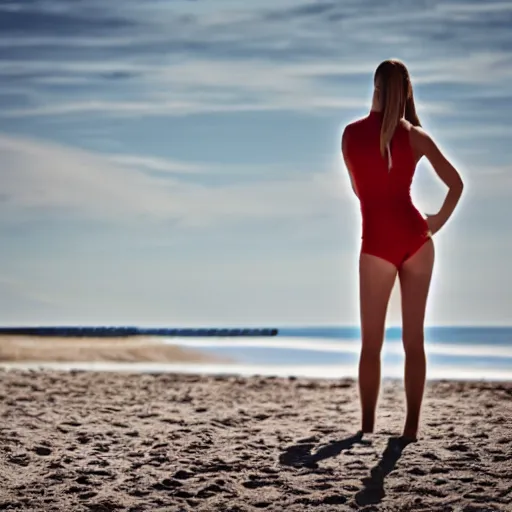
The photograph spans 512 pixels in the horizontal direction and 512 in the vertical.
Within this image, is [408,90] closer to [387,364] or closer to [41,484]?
[41,484]

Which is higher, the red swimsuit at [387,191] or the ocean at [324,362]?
the red swimsuit at [387,191]

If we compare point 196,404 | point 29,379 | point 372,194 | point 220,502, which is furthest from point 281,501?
point 29,379

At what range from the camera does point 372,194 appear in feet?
17.2

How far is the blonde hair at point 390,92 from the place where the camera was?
5.12m

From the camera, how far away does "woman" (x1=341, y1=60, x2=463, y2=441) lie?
203 inches

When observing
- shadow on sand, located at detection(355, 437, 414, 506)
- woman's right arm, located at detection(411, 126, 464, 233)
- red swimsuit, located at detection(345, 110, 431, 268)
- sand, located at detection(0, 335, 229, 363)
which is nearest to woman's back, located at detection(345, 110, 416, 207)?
red swimsuit, located at detection(345, 110, 431, 268)

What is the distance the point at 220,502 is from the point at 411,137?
2.34 m

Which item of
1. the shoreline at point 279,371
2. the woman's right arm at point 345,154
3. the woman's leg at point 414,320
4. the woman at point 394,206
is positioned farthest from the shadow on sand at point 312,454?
the shoreline at point 279,371

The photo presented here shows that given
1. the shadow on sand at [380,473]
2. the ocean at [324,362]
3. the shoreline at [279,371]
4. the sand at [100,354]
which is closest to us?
the shadow on sand at [380,473]

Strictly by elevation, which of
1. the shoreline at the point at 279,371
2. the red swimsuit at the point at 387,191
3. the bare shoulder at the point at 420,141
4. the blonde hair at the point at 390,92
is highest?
the blonde hair at the point at 390,92

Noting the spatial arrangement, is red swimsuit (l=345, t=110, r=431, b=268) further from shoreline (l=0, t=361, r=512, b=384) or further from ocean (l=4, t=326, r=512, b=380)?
ocean (l=4, t=326, r=512, b=380)

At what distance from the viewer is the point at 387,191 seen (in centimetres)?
520

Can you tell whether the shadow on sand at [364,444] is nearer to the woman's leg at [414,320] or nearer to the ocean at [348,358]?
the woman's leg at [414,320]

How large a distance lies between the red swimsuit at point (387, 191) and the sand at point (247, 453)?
121 centimetres
